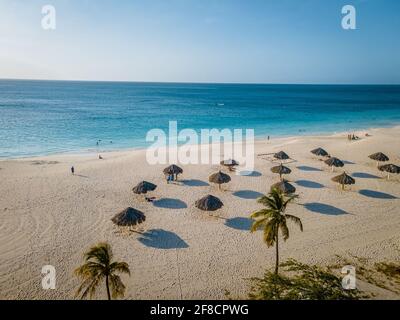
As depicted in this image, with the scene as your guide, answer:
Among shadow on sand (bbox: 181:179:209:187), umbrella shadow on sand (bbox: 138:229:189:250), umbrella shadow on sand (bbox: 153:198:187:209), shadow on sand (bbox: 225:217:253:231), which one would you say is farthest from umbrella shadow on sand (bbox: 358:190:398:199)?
umbrella shadow on sand (bbox: 138:229:189:250)

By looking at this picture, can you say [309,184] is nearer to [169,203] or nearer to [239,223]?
[239,223]

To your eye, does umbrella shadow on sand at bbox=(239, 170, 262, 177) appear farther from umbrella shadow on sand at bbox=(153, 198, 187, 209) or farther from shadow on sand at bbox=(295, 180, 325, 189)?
umbrella shadow on sand at bbox=(153, 198, 187, 209)

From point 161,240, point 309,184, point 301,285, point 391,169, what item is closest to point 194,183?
point 161,240

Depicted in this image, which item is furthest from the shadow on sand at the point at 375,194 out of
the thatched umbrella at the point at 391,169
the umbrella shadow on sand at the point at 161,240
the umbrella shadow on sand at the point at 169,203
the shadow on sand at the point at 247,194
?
the umbrella shadow on sand at the point at 161,240
